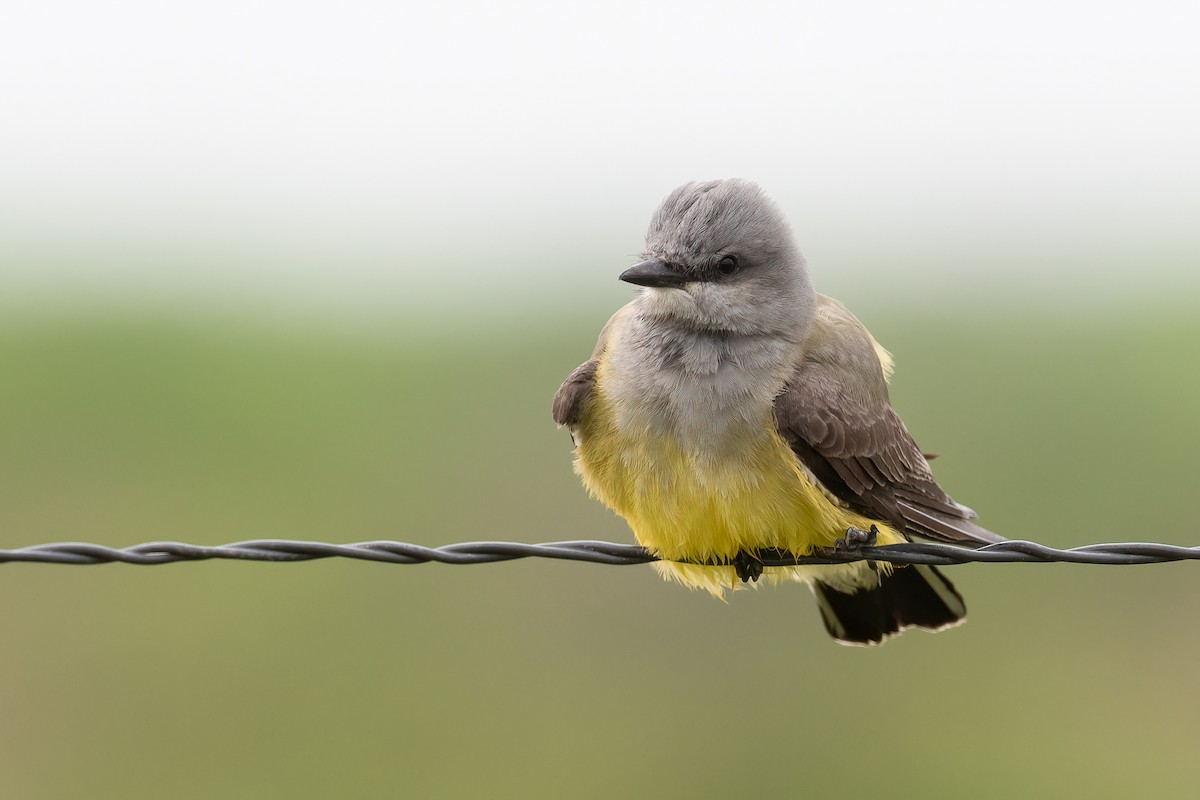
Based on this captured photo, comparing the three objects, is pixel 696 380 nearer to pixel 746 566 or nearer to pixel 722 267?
pixel 722 267

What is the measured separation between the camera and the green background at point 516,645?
10.1 metres

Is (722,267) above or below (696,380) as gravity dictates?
above

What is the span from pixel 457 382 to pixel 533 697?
1021 centimetres

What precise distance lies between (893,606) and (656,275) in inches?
75.4

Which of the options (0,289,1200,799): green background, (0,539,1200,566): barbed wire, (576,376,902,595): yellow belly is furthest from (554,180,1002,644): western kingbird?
(0,289,1200,799): green background

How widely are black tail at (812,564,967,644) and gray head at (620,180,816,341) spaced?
4.12 ft

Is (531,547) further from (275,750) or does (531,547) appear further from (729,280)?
(275,750)

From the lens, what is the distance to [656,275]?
6.21 metres

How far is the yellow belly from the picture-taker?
584 centimetres

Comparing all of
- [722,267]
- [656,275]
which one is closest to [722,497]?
[656,275]

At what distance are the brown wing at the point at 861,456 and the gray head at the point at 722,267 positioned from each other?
0.34 meters

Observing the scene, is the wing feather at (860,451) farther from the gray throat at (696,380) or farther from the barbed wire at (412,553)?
the barbed wire at (412,553)

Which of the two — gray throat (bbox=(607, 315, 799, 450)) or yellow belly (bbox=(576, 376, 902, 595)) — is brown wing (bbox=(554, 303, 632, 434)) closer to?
gray throat (bbox=(607, 315, 799, 450))

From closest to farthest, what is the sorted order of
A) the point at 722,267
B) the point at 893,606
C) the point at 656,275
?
the point at 656,275 → the point at 722,267 → the point at 893,606
